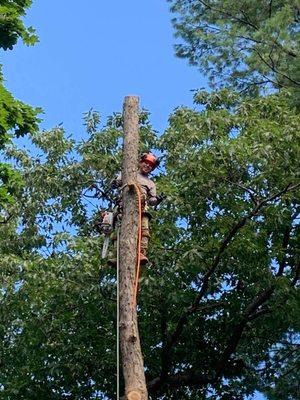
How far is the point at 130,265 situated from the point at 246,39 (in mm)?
8547

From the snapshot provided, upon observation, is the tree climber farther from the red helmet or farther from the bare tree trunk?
the bare tree trunk

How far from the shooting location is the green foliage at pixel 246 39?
13.3m

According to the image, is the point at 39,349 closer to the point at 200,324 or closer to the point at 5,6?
the point at 200,324

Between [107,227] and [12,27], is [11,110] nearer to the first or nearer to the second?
[12,27]

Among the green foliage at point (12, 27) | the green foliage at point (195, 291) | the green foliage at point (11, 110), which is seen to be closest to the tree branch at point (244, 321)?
the green foliage at point (195, 291)

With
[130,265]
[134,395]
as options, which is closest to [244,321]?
[130,265]

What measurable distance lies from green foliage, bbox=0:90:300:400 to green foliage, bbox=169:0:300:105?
991mm

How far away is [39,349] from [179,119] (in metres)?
4.54

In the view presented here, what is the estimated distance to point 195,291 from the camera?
36.9 ft

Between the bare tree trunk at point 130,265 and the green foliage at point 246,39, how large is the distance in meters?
5.63

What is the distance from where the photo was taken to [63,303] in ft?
37.6

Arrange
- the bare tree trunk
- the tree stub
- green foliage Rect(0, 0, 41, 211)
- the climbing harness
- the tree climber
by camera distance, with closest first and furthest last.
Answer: the tree stub → the bare tree trunk → the tree climber → the climbing harness → green foliage Rect(0, 0, 41, 211)

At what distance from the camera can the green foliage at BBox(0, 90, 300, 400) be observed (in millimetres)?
10875

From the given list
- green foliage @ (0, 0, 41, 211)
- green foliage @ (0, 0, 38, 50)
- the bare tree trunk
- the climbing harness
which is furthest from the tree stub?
green foliage @ (0, 0, 38, 50)
